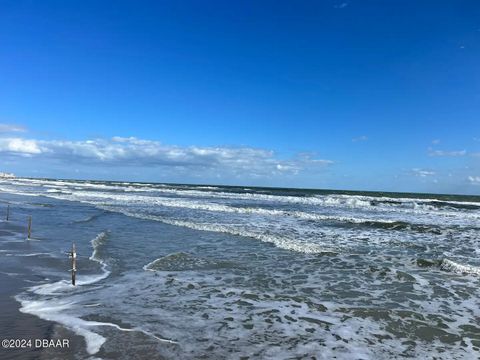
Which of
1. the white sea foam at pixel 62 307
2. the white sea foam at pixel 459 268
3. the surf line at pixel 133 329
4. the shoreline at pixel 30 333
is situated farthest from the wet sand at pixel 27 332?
the white sea foam at pixel 459 268

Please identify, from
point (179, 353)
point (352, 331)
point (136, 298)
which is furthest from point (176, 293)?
point (352, 331)

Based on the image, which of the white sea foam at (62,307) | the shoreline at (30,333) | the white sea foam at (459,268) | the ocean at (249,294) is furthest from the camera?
the white sea foam at (459,268)

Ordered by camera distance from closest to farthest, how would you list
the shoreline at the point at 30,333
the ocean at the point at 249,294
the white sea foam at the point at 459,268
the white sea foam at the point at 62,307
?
the shoreline at the point at 30,333, the white sea foam at the point at 62,307, the ocean at the point at 249,294, the white sea foam at the point at 459,268

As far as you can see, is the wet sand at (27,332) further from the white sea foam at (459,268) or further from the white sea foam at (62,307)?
the white sea foam at (459,268)

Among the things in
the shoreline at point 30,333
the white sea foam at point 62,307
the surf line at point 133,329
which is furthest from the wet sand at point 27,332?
the surf line at point 133,329

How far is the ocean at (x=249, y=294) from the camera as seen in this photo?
24.2 ft

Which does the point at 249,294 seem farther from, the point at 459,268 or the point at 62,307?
the point at 459,268

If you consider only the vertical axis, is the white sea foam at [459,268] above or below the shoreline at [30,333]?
Answer: above

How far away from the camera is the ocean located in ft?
24.2

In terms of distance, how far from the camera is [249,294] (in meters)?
10.7

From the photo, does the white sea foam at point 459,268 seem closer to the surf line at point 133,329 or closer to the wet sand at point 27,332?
the surf line at point 133,329

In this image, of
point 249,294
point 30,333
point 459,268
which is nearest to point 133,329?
point 30,333

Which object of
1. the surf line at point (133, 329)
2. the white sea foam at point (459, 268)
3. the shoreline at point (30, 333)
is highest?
the white sea foam at point (459, 268)

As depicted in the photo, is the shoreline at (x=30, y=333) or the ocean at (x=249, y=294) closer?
the shoreline at (x=30, y=333)
